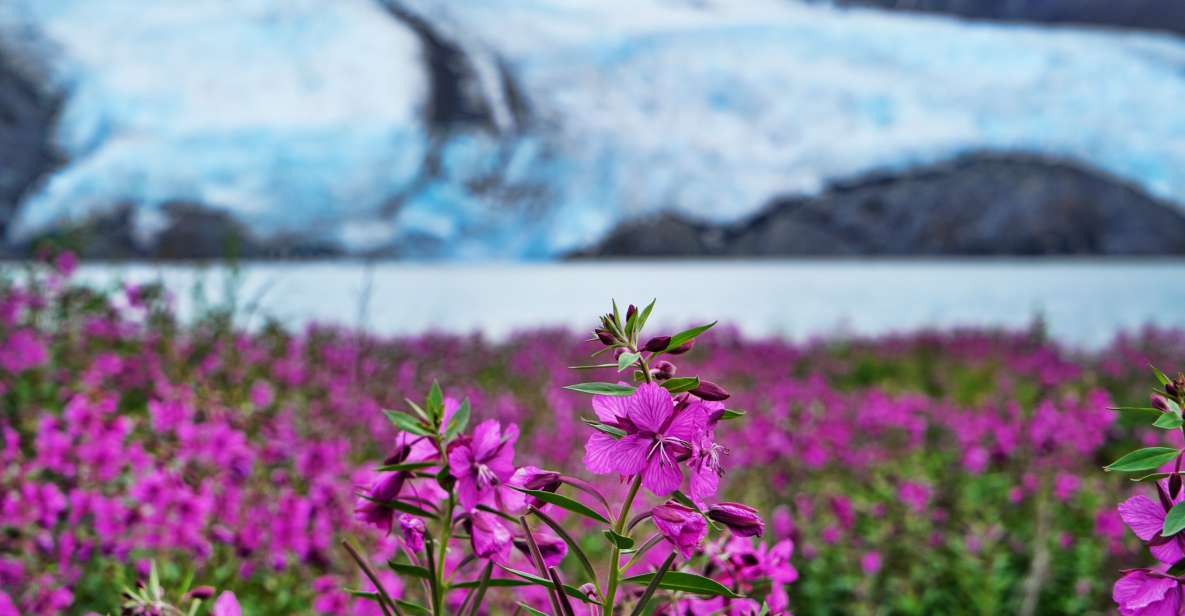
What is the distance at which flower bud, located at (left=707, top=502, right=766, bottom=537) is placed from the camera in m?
0.59

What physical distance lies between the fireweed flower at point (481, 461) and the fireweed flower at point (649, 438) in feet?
A: 0.19

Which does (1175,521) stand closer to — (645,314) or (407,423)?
(645,314)

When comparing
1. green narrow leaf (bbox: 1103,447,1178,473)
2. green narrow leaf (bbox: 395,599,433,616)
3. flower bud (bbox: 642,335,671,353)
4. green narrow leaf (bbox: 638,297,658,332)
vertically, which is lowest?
green narrow leaf (bbox: 395,599,433,616)

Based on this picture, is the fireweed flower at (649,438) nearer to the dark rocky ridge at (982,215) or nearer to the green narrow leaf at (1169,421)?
the green narrow leaf at (1169,421)

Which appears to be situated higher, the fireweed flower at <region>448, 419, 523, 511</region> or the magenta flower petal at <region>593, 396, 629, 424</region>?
the magenta flower petal at <region>593, 396, 629, 424</region>

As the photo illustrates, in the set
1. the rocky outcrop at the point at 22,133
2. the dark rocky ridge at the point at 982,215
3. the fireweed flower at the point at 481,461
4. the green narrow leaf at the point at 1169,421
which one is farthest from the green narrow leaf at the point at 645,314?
the dark rocky ridge at the point at 982,215

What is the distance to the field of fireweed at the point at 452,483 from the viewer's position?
26.1 inches

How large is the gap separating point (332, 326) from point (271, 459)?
454 cm

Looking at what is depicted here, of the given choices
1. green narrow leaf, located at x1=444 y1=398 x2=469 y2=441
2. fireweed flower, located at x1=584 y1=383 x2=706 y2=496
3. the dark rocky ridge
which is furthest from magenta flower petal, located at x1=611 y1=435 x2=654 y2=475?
the dark rocky ridge

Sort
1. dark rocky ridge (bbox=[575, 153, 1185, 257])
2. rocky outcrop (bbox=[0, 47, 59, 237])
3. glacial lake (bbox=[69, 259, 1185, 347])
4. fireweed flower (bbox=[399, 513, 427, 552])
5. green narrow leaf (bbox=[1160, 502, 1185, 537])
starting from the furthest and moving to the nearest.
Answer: dark rocky ridge (bbox=[575, 153, 1185, 257]) < rocky outcrop (bbox=[0, 47, 59, 237]) < glacial lake (bbox=[69, 259, 1185, 347]) < fireweed flower (bbox=[399, 513, 427, 552]) < green narrow leaf (bbox=[1160, 502, 1185, 537])

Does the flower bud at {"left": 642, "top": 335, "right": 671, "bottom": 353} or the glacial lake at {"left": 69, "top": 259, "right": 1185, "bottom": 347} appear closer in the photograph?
the flower bud at {"left": 642, "top": 335, "right": 671, "bottom": 353}

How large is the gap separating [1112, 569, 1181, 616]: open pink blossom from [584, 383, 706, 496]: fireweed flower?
0.98 feet

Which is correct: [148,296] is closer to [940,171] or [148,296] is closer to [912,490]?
[912,490]

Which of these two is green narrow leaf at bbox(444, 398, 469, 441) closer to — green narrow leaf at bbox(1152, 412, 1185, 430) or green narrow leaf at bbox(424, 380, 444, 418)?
green narrow leaf at bbox(424, 380, 444, 418)
